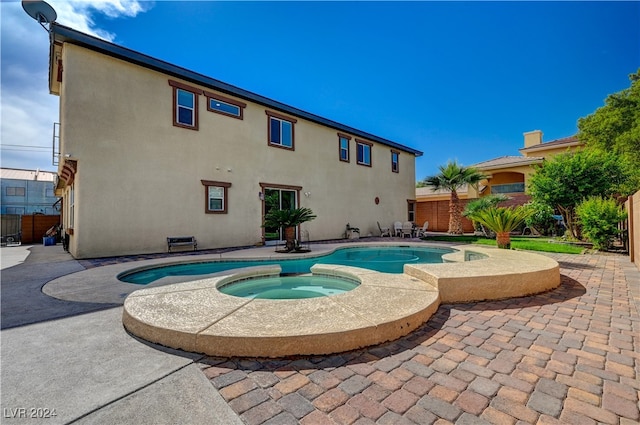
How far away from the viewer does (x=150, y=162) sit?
9.77m

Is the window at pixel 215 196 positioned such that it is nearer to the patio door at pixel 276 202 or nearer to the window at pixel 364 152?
the patio door at pixel 276 202

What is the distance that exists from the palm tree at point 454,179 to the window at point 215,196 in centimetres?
1363

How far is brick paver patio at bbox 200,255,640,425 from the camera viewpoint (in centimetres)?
180

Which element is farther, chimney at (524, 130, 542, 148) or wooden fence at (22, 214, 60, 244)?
chimney at (524, 130, 542, 148)

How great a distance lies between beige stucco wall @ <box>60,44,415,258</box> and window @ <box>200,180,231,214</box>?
19cm

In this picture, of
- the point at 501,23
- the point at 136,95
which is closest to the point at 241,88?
the point at 136,95

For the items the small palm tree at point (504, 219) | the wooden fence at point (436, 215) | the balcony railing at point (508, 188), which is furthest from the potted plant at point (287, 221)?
the balcony railing at point (508, 188)

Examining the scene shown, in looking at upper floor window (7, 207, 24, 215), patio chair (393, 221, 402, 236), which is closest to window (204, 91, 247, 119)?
patio chair (393, 221, 402, 236)

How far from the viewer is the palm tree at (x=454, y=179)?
1773cm

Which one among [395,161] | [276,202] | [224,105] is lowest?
[276,202]

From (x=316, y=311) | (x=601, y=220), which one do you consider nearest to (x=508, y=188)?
(x=601, y=220)

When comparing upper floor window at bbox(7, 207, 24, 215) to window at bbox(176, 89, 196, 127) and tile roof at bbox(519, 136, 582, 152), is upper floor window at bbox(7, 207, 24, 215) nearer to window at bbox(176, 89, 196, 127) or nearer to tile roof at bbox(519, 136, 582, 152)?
window at bbox(176, 89, 196, 127)

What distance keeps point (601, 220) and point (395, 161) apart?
11.7 meters

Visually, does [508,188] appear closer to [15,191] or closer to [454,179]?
[454,179]
